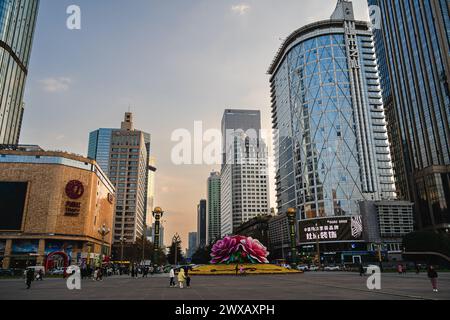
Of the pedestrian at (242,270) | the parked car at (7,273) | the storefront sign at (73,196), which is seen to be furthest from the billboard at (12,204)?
the pedestrian at (242,270)

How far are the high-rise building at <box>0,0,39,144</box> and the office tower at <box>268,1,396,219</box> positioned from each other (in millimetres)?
91244

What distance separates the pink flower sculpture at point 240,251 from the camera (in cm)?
4684

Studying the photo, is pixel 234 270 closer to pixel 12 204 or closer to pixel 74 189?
pixel 74 189

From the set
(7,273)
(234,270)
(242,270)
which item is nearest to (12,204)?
(7,273)

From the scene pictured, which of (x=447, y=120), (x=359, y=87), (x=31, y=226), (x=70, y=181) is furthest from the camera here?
(x=359, y=87)

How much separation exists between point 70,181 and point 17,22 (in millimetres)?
68016

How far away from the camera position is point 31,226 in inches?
2598

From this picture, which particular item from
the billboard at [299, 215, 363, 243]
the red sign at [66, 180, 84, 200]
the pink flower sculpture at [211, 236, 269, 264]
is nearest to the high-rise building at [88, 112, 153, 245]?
the red sign at [66, 180, 84, 200]

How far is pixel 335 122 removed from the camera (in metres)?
101

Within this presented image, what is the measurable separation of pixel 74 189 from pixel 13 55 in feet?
209

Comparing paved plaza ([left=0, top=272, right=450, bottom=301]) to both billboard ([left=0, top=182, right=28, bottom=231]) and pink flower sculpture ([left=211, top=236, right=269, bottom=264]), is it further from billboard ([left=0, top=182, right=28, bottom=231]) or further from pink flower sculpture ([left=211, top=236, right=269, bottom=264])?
billboard ([left=0, top=182, right=28, bottom=231])

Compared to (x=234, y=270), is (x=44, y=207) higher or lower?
higher

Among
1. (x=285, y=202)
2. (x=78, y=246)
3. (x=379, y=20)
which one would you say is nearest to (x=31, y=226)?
(x=78, y=246)

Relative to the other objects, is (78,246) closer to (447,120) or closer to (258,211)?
(447,120)
